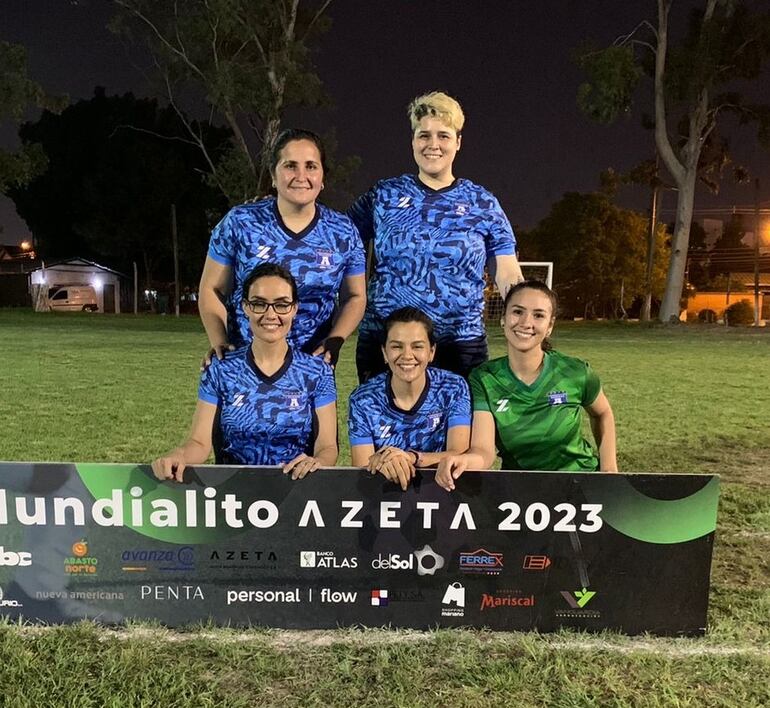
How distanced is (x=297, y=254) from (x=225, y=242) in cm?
32

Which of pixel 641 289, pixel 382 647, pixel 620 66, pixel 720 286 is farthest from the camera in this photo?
pixel 720 286

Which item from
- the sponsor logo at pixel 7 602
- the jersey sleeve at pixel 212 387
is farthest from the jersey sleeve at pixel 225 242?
the sponsor logo at pixel 7 602

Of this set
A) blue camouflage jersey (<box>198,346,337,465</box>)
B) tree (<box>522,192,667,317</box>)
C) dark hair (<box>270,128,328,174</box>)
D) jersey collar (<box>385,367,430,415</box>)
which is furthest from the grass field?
tree (<box>522,192,667,317</box>)

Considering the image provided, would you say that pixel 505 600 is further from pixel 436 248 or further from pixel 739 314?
pixel 739 314

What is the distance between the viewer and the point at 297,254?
2992 millimetres

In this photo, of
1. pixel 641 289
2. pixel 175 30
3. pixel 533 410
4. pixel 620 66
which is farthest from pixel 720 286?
pixel 533 410

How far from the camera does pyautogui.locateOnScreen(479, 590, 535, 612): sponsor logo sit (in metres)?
2.73

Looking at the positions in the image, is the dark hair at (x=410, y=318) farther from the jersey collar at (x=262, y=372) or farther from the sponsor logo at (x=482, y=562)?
the sponsor logo at (x=482, y=562)

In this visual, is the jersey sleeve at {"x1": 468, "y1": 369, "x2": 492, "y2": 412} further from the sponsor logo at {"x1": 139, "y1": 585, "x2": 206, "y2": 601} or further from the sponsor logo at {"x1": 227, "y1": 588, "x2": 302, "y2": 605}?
the sponsor logo at {"x1": 139, "y1": 585, "x2": 206, "y2": 601}

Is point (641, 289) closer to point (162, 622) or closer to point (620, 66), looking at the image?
point (620, 66)

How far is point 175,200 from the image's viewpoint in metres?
38.7

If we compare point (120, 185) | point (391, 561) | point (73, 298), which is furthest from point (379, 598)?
point (73, 298)

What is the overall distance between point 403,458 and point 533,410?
2.30 feet

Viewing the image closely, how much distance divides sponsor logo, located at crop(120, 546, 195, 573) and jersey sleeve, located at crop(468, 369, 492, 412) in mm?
1222
